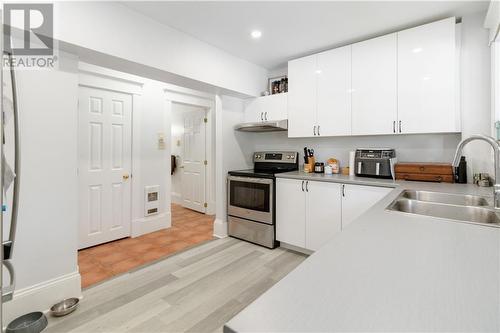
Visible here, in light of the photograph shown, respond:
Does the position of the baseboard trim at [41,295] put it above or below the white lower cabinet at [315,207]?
below

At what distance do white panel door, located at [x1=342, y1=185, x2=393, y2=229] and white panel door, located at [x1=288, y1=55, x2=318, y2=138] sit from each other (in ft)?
2.90

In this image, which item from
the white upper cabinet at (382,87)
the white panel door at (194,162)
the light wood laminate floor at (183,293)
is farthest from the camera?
the white panel door at (194,162)

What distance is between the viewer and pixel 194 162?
483 centimetres

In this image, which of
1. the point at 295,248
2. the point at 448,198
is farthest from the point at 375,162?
the point at 295,248

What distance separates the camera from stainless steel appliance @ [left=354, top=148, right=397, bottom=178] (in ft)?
8.13

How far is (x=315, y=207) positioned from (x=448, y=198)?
46.8 inches

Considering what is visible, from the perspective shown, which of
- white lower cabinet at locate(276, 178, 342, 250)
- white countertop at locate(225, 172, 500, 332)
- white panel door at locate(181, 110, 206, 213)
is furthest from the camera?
white panel door at locate(181, 110, 206, 213)

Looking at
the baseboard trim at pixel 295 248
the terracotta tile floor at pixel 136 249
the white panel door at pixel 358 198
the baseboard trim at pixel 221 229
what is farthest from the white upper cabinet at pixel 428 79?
the terracotta tile floor at pixel 136 249

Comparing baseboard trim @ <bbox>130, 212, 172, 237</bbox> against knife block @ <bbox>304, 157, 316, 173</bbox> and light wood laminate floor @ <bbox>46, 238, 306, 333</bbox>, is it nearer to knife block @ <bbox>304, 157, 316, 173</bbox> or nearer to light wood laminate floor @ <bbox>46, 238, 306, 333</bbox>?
light wood laminate floor @ <bbox>46, 238, 306, 333</bbox>

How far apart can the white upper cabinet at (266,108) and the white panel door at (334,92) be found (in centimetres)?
51

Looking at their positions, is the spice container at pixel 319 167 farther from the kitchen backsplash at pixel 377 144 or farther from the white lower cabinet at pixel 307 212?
the white lower cabinet at pixel 307 212

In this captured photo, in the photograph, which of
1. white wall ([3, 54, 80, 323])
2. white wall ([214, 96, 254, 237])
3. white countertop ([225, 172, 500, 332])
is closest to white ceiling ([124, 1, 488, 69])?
white wall ([214, 96, 254, 237])

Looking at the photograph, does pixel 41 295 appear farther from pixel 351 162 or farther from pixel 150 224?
pixel 351 162

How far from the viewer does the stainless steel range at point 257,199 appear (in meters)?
3.03
